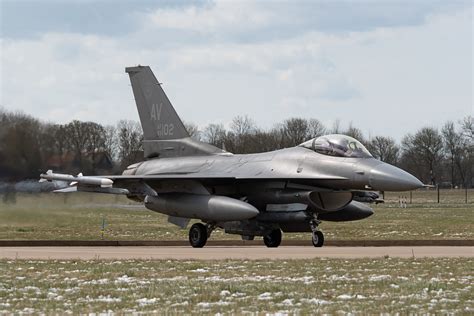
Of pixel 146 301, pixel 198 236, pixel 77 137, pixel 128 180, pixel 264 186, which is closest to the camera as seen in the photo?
pixel 146 301

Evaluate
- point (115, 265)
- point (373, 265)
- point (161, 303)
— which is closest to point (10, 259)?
point (115, 265)

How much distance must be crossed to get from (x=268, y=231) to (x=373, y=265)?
9447 mm

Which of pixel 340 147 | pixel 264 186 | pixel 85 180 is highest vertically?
pixel 340 147

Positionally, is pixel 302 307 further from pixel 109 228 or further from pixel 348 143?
pixel 109 228

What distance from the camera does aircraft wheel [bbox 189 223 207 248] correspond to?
2461cm

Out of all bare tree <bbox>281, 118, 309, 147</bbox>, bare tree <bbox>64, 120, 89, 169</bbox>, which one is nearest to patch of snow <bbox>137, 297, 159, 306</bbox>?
bare tree <bbox>64, 120, 89, 169</bbox>

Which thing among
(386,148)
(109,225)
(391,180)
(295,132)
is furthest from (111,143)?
(386,148)

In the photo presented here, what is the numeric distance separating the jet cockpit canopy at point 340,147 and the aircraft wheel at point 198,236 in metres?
3.72

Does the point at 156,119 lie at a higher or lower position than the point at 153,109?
lower

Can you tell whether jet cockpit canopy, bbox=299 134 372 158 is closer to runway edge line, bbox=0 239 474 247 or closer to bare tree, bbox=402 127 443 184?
runway edge line, bbox=0 239 474 247

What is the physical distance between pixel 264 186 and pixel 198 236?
2.21 metres

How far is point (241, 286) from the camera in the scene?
11625 mm

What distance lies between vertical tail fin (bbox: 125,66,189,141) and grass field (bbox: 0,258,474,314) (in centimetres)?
1232

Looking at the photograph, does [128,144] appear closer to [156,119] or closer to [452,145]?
[156,119]
